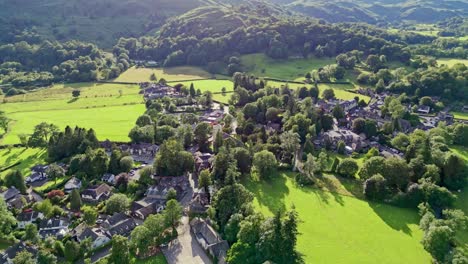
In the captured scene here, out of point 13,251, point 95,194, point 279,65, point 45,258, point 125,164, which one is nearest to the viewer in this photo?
point 45,258

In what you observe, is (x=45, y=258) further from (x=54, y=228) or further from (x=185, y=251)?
(x=185, y=251)

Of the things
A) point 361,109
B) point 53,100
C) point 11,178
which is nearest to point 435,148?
point 361,109

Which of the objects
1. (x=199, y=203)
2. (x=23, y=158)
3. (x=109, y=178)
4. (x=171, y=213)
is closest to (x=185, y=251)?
(x=171, y=213)

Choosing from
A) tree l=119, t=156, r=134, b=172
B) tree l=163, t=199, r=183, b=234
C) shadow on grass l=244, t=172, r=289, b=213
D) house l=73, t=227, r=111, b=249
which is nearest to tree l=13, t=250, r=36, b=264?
house l=73, t=227, r=111, b=249

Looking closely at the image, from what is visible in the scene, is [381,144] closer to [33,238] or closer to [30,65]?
[33,238]

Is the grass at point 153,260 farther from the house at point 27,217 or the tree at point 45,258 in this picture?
the house at point 27,217
